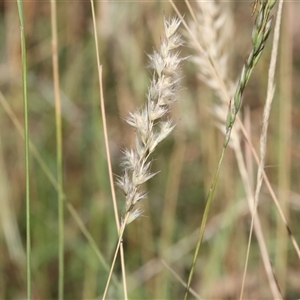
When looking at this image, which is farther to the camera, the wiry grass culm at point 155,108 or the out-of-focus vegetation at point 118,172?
the out-of-focus vegetation at point 118,172

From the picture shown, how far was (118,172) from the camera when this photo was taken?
1366mm

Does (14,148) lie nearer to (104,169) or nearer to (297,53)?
(104,169)

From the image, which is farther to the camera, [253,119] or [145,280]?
[253,119]

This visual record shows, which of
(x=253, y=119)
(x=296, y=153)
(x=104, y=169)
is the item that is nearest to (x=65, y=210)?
(x=104, y=169)

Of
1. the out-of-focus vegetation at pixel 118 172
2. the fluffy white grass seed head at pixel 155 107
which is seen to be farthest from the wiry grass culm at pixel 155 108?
the out-of-focus vegetation at pixel 118 172

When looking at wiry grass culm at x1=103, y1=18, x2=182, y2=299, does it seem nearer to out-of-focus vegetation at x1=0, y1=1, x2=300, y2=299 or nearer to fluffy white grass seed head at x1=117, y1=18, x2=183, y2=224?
fluffy white grass seed head at x1=117, y1=18, x2=183, y2=224

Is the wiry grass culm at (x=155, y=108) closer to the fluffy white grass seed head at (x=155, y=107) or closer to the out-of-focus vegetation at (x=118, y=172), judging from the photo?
the fluffy white grass seed head at (x=155, y=107)

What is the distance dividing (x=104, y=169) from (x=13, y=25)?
1.48ft

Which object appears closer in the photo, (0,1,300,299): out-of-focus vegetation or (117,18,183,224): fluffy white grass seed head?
(117,18,183,224): fluffy white grass seed head

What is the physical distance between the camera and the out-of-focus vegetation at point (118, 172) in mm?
989

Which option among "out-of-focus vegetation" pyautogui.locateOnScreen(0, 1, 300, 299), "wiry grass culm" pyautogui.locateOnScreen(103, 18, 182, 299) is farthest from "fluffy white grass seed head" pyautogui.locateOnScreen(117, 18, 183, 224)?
"out-of-focus vegetation" pyautogui.locateOnScreen(0, 1, 300, 299)

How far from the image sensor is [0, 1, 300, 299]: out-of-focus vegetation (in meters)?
0.99

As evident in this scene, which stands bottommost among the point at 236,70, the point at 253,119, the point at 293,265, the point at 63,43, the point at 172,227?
the point at 293,265

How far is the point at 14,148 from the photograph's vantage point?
4.67 ft
